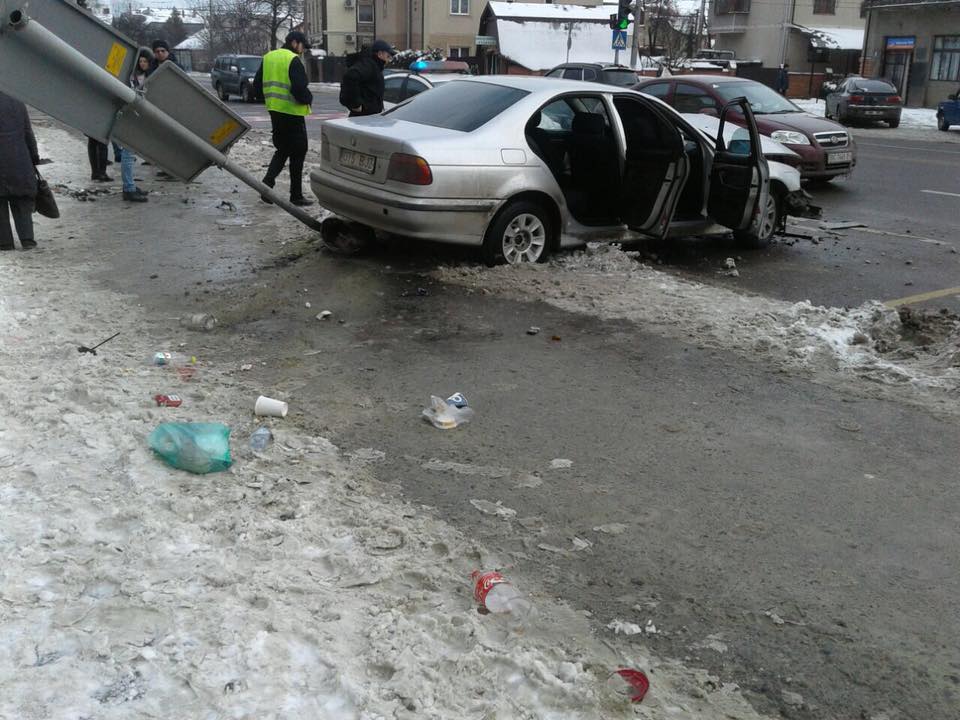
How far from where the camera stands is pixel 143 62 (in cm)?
1244

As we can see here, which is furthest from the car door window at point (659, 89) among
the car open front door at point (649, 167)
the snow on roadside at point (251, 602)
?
the snow on roadside at point (251, 602)

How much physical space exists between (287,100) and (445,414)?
264 inches

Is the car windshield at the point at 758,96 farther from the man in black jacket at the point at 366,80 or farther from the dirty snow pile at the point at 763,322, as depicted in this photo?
the dirty snow pile at the point at 763,322

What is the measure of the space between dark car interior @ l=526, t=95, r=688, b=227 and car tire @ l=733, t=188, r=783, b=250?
4.92 ft

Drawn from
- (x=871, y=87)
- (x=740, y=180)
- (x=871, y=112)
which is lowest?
(x=740, y=180)

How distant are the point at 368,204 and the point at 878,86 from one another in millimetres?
28510

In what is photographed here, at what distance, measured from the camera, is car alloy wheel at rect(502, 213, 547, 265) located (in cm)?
785

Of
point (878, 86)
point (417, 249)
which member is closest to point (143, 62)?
point (417, 249)

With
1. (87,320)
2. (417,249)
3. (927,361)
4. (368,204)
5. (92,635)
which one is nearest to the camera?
(92,635)

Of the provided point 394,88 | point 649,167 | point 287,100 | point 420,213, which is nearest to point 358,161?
point 420,213

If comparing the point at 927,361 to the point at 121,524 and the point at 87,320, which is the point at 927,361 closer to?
the point at 121,524

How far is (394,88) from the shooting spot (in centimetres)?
1861

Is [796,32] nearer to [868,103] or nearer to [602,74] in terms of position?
[868,103]

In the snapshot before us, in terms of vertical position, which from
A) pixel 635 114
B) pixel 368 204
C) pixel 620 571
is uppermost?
pixel 635 114
